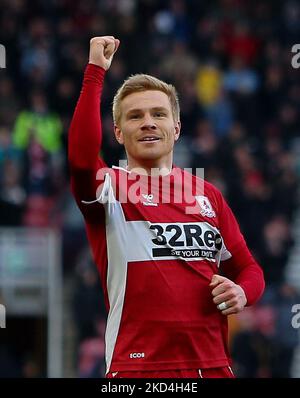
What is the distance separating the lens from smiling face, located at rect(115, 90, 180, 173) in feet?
19.8

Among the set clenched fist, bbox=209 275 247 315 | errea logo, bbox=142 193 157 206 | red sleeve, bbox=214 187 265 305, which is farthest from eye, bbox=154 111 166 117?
clenched fist, bbox=209 275 247 315

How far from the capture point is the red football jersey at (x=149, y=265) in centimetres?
586

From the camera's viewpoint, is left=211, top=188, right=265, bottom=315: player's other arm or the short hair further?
the short hair

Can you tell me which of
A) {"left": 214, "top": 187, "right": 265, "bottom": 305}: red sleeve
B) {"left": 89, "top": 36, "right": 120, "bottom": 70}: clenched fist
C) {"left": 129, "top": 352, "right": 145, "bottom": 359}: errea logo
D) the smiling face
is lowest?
{"left": 129, "top": 352, "right": 145, "bottom": 359}: errea logo

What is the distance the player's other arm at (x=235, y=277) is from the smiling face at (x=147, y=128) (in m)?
0.44

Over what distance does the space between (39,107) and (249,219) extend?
11.0 ft

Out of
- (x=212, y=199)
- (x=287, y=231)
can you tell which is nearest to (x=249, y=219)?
(x=287, y=231)

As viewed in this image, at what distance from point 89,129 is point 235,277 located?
1204 mm

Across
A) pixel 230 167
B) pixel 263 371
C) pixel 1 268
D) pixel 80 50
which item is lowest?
pixel 263 371

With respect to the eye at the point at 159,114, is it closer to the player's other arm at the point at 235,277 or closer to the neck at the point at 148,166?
the neck at the point at 148,166

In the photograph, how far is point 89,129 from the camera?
223 inches

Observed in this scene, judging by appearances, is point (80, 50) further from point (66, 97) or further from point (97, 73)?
point (97, 73)

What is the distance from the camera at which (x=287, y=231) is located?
52.9ft

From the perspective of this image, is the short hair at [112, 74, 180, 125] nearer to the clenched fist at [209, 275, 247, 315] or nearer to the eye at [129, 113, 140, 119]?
the eye at [129, 113, 140, 119]
